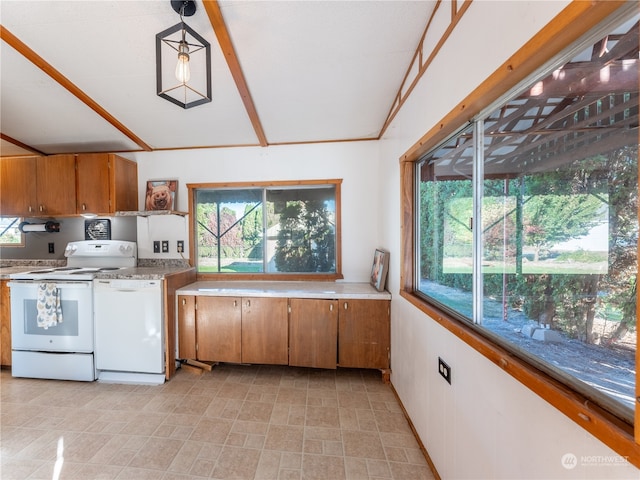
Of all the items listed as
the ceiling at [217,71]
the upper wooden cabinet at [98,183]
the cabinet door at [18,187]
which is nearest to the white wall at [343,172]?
the ceiling at [217,71]

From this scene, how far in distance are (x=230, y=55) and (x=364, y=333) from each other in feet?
8.17

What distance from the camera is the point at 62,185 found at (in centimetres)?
278

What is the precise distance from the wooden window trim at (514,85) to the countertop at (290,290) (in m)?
1.01

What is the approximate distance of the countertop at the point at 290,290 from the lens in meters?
2.32

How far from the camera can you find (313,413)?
1.94 meters

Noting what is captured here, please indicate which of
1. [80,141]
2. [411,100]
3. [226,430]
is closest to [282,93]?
[411,100]

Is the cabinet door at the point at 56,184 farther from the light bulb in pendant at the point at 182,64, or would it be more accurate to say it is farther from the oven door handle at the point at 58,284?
the light bulb in pendant at the point at 182,64

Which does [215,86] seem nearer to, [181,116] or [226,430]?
[181,116]

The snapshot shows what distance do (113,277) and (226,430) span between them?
1.76 meters

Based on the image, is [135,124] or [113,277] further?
[135,124]

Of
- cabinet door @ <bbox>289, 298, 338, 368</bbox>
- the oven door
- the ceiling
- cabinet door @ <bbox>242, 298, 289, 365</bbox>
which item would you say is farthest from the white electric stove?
cabinet door @ <bbox>289, 298, 338, 368</bbox>

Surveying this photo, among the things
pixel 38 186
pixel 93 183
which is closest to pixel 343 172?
pixel 93 183

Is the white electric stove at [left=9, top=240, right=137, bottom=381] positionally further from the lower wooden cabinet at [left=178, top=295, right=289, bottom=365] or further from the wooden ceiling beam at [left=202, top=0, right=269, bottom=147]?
the wooden ceiling beam at [left=202, top=0, right=269, bottom=147]

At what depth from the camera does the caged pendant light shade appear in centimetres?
133
